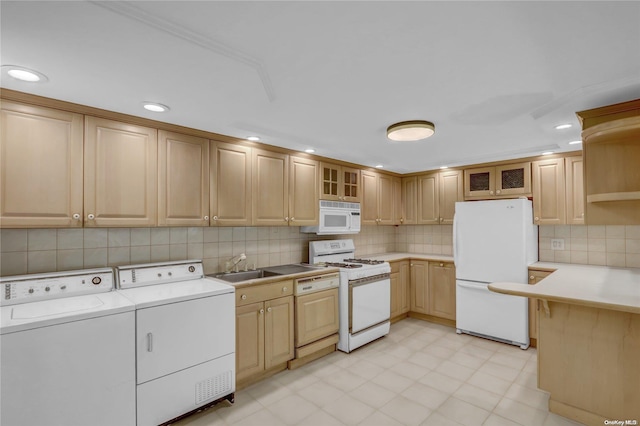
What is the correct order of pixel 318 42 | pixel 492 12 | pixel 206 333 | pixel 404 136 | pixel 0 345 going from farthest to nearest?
pixel 404 136, pixel 206 333, pixel 0 345, pixel 318 42, pixel 492 12

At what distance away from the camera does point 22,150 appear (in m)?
1.91

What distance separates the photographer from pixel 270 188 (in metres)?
3.21

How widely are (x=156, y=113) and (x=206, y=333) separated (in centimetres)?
168

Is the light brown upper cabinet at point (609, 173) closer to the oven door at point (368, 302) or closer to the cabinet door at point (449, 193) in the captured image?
the cabinet door at point (449, 193)

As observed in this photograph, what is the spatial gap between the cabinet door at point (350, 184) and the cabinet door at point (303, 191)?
52cm

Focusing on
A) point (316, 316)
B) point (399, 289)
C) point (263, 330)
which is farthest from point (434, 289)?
point (263, 330)

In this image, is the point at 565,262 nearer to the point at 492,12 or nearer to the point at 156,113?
the point at 492,12

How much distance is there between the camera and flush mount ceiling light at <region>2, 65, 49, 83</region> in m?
1.61

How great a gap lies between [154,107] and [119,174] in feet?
1.87

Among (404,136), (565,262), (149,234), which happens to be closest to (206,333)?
(149,234)

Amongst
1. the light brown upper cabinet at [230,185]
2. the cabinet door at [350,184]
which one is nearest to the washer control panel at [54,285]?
the light brown upper cabinet at [230,185]

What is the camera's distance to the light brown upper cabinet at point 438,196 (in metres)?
4.48

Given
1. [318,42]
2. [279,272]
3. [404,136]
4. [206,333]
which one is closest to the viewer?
[318,42]

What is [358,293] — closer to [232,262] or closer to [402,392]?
[402,392]
